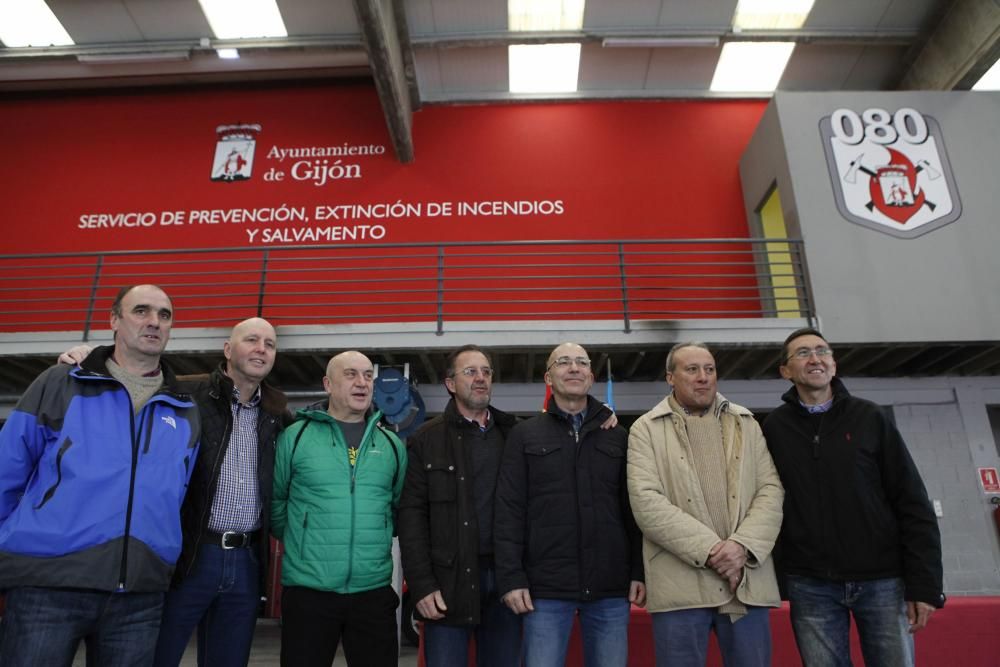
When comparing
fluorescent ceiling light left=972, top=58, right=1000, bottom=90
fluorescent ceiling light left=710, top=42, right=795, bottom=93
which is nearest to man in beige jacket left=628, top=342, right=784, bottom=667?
fluorescent ceiling light left=710, top=42, right=795, bottom=93

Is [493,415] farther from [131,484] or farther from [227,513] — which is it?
[131,484]

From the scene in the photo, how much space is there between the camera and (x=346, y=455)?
2006 mm

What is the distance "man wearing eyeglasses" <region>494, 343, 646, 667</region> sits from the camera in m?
1.85

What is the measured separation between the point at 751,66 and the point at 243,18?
20.1ft

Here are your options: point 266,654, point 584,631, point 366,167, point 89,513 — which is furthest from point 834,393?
point 366,167

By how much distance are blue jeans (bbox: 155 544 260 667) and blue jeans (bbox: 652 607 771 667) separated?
1.29m

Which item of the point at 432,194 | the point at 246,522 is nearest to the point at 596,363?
the point at 432,194

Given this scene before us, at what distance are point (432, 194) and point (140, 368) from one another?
5537mm

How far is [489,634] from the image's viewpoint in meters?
1.98

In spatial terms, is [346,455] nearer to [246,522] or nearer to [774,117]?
[246,522]

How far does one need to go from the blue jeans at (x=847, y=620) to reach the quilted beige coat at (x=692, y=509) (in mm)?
202

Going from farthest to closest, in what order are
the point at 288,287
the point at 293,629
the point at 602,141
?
the point at 602,141 < the point at 288,287 < the point at 293,629

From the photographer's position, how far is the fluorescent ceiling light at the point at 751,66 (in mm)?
7234

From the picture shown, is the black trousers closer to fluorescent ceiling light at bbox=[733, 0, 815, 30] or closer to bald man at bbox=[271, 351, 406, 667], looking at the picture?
bald man at bbox=[271, 351, 406, 667]
